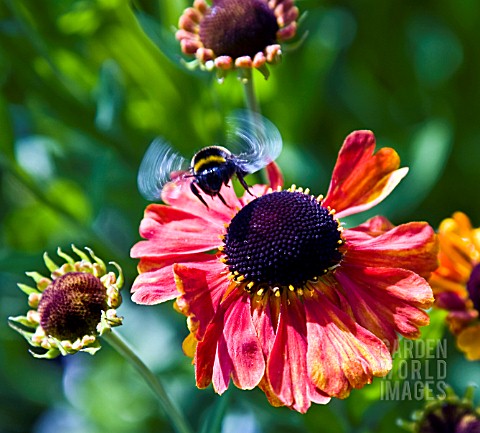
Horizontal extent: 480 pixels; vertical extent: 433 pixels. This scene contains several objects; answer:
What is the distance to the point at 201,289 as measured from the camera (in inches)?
38.2

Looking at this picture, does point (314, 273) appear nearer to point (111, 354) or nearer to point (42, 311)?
point (42, 311)

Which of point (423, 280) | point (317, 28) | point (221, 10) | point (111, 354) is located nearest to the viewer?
point (423, 280)

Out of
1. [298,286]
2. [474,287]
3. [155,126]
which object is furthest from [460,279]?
[155,126]

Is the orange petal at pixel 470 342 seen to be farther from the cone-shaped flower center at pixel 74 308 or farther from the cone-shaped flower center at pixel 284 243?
the cone-shaped flower center at pixel 74 308

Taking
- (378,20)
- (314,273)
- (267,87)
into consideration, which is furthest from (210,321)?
(378,20)

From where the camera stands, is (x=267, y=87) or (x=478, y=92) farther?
(x=478, y=92)

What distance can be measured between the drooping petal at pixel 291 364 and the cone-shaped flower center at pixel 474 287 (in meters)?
0.28

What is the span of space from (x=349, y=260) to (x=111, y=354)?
989 mm

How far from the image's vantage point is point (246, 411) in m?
1.59

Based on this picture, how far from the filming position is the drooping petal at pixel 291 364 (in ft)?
2.91

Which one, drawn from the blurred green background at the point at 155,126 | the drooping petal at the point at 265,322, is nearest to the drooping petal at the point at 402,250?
the drooping petal at the point at 265,322

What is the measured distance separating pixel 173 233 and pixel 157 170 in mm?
79

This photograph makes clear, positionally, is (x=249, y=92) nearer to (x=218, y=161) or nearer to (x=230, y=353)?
(x=218, y=161)

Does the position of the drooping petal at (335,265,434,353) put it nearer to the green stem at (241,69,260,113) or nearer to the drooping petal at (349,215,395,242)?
the drooping petal at (349,215,395,242)
